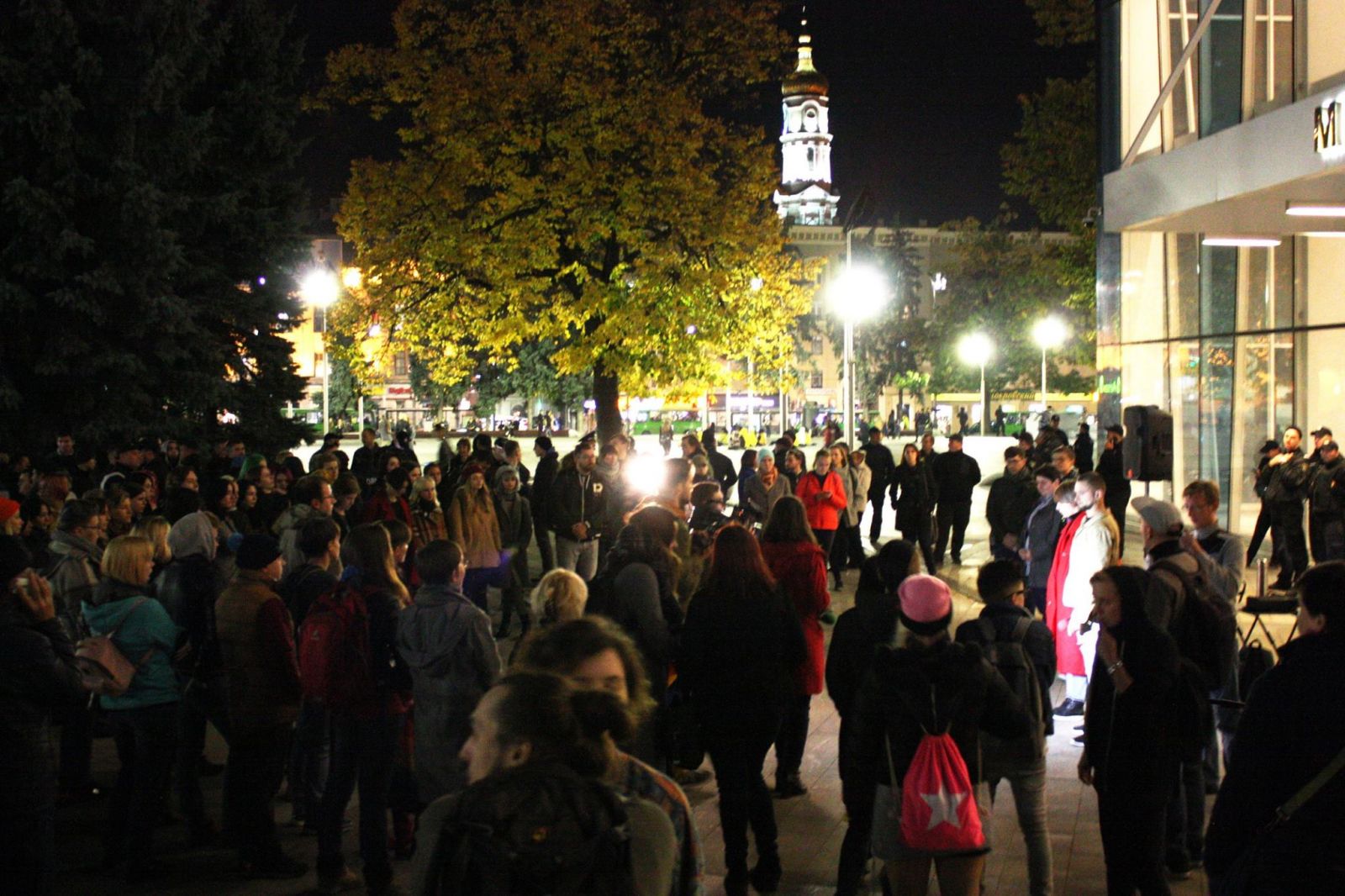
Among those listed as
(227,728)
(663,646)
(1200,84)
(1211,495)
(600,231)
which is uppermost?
(1200,84)

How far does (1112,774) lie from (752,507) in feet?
34.2

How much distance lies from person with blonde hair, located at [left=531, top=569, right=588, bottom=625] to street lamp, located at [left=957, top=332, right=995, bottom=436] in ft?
213

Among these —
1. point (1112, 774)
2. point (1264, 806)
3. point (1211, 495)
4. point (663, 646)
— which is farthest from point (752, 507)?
point (1264, 806)

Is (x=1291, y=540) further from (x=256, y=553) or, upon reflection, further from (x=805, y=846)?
(x=256, y=553)

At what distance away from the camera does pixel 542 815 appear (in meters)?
2.62

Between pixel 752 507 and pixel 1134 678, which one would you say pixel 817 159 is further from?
pixel 1134 678

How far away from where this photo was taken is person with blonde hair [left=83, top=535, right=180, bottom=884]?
21.8 ft

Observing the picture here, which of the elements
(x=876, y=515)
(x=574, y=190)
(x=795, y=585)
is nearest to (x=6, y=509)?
(x=795, y=585)

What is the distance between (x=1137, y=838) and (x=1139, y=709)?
0.50m

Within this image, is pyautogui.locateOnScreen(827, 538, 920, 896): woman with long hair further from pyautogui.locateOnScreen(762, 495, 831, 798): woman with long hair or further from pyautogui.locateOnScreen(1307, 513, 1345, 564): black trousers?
pyautogui.locateOnScreen(1307, 513, 1345, 564): black trousers

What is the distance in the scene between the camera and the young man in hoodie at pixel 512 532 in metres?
13.8

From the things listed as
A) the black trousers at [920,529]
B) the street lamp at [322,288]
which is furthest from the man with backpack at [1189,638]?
the street lamp at [322,288]

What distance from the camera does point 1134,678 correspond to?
5.39 meters

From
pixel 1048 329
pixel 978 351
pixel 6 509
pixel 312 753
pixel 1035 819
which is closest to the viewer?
pixel 1035 819
